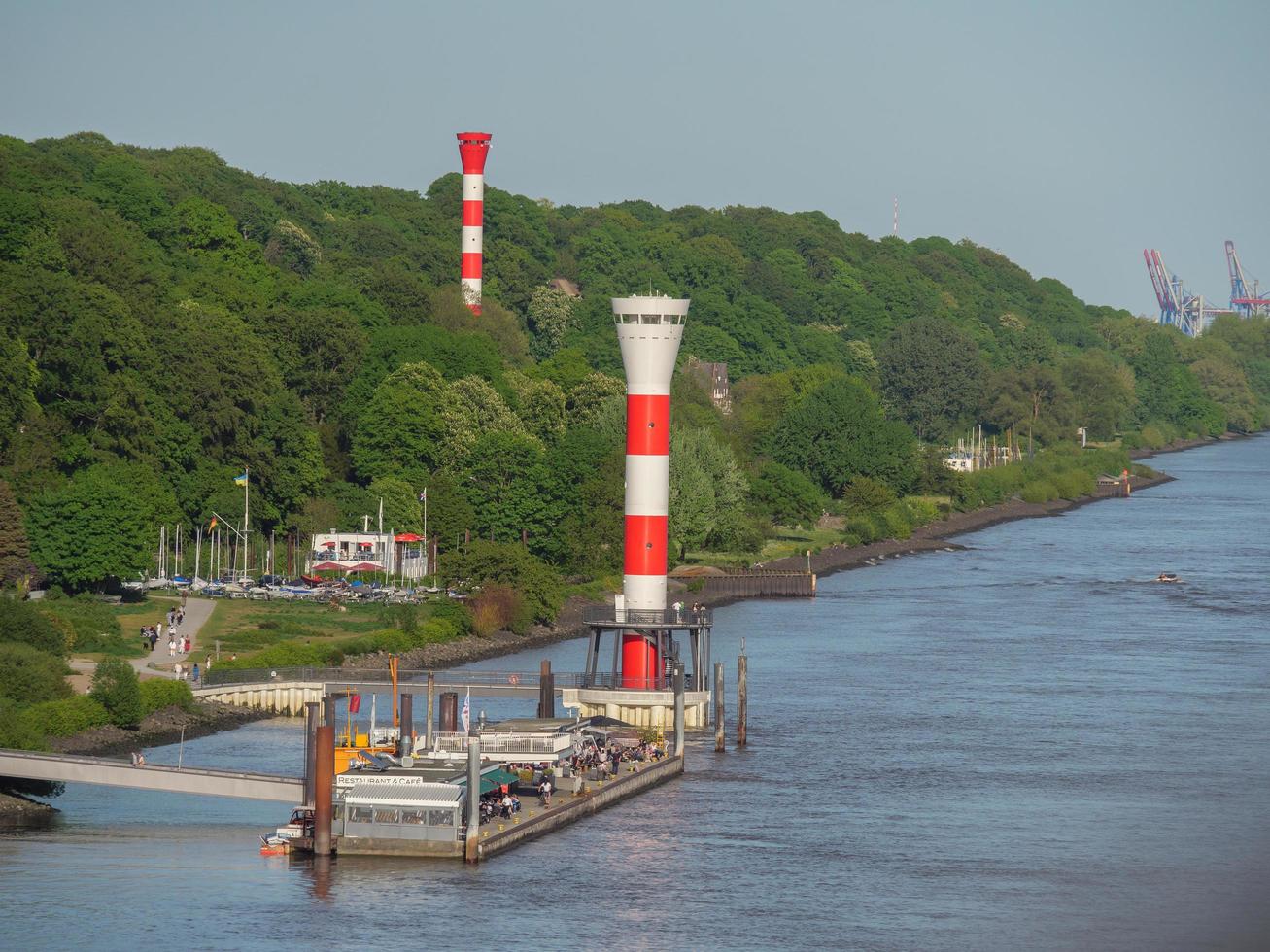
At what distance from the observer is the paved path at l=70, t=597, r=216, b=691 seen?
82125 millimetres

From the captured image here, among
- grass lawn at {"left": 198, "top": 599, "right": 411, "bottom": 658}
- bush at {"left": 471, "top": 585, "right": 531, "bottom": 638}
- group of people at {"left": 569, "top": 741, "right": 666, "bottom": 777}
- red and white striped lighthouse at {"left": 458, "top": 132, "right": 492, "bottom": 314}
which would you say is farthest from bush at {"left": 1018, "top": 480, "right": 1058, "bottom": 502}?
group of people at {"left": 569, "top": 741, "right": 666, "bottom": 777}

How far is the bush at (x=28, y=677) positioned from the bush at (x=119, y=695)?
99 centimetres

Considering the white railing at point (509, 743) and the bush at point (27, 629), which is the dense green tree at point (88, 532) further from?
the white railing at point (509, 743)

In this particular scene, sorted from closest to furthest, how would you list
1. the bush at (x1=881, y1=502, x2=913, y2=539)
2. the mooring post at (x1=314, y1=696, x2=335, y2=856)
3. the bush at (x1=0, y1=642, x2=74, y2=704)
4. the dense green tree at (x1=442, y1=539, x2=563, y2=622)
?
the mooring post at (x1=314, y1=696, x2=335, y2=856)
the bush at (x1=0, y1=642, x2=74, y2=704)
the dense green tree at (x1=442, y1=539, x2=563, y2=622)
the bush at (x1=881, y1=502, x2=913, y2=539)

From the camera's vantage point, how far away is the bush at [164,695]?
253 ft

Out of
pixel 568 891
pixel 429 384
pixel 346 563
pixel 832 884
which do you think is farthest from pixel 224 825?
pixel 429 384

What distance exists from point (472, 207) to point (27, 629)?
8642cm

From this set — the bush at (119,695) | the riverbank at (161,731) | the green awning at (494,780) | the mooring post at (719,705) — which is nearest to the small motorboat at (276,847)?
the green awning at (494,780)

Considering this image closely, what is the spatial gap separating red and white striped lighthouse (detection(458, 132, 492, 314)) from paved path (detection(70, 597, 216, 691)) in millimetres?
68142

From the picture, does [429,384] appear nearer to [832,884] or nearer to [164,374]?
[164,374]

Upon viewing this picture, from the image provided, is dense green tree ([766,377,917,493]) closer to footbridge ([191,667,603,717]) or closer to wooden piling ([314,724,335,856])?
footbridge ([191,667,603,717])

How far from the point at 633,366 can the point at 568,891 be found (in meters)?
24.7

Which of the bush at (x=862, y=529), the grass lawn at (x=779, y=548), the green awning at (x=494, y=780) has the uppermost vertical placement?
the bush at (x=862, y=529)

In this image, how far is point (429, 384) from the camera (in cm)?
13112
